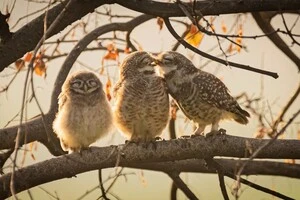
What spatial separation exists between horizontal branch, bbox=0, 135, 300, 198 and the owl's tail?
755 mm

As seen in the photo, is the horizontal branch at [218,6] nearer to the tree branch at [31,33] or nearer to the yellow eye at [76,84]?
the tree branch at [31,33]

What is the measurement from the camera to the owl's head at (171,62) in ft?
13.1

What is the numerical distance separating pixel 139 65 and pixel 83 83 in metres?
0.41

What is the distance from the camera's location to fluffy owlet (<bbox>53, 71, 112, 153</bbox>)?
3783 mm

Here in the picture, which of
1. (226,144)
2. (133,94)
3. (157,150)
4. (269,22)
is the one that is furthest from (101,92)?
(269,22)

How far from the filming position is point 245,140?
3297 mm

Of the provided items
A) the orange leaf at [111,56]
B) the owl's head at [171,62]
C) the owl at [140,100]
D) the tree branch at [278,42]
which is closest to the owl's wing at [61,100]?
the owl at [140,100]

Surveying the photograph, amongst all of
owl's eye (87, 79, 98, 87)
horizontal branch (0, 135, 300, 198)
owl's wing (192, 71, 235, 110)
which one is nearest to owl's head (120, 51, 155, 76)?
owl's eye (87, 79, 98, 87)

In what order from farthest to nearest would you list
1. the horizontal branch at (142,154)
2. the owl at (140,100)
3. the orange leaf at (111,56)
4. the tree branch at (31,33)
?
the orange leaf at (111,56) < the owl at (140,100) < the tree branch at (31,33) < the horizontal branch at (142,154)

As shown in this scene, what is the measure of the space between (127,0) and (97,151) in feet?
3.05

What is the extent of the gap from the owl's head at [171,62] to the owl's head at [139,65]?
8cm

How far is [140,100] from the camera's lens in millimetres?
3773

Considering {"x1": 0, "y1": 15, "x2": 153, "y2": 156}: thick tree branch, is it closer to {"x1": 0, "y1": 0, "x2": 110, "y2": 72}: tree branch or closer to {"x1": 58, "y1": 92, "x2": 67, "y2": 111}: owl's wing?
{"x1": 58, "y1": 92, "x2": 67, "y2": 111}: owl's wing

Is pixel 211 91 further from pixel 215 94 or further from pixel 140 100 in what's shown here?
pixel 140 100
